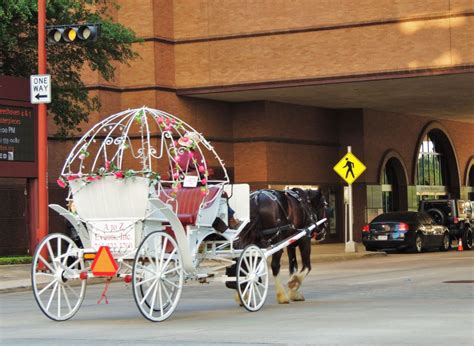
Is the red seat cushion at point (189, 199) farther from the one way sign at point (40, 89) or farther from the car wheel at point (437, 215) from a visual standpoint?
the car wheel at point (437, 215)

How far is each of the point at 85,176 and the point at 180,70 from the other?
24.3 meters

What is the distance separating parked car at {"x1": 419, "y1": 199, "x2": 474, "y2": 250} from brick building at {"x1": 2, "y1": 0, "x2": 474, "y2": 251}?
416 cm

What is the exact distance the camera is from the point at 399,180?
160 feet

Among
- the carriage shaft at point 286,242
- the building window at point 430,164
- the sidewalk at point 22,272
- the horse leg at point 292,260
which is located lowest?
the sidewalk at point 22,272

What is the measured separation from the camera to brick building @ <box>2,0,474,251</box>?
34969 mm

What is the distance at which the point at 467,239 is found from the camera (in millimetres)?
39625

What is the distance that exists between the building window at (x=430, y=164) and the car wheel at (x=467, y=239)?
36.2 ft

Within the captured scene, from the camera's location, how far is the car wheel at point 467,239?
1551 inches

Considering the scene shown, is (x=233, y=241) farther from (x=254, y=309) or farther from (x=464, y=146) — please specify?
(x=464, y=146)

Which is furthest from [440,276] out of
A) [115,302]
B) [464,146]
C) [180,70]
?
[464,146]

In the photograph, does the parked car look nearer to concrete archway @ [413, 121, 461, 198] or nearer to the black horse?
concrete archway @ [413, 121, 461, 198]

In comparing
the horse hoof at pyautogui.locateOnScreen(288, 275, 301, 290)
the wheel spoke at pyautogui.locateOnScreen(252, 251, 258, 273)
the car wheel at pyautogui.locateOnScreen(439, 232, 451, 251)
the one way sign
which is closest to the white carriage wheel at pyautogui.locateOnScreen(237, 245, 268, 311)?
the wheel spoke at pyautogui.locateOnScreen(252, 251, 258, 273)

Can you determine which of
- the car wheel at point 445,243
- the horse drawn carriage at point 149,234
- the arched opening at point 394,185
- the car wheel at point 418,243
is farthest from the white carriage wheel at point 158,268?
the arched opening at point 394,185

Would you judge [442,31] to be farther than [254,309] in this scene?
Yes
